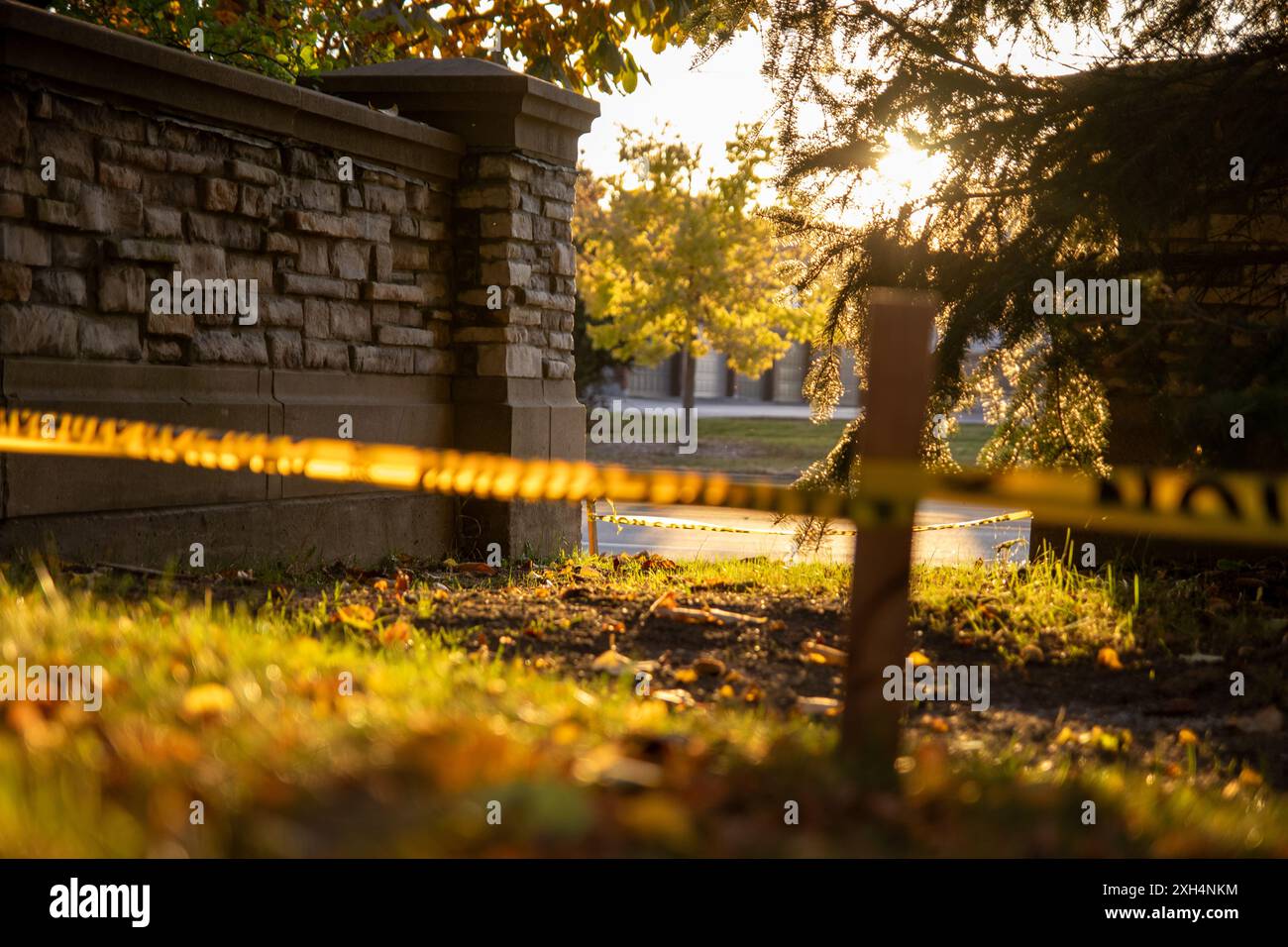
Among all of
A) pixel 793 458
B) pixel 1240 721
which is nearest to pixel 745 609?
pixel 1240 721

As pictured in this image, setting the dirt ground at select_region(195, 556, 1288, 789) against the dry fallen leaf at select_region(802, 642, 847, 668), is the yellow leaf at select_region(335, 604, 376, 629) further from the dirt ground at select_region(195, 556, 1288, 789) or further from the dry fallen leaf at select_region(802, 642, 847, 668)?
the dry fallen leaf at select_region(802, 642, 847, 668)

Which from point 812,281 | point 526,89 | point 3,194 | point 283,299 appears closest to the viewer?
point 3,194

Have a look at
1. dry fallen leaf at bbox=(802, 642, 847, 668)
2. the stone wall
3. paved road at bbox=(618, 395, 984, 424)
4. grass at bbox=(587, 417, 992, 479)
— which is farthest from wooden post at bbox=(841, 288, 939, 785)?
paved road at bbox=(618, 395, 984, 424)

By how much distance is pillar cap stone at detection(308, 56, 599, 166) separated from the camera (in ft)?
30.5

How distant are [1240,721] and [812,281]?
328 cm

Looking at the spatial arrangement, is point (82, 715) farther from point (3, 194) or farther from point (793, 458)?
point (793, 458)

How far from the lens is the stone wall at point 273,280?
6516mm

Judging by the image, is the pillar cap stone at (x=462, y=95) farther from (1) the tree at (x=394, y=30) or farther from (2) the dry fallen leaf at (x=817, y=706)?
(2) the dry fallen leaf at (x=817, y=706)

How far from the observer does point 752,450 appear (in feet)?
101

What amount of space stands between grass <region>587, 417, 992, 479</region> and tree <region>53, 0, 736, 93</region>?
12.2 meters

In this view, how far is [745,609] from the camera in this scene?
636 cm

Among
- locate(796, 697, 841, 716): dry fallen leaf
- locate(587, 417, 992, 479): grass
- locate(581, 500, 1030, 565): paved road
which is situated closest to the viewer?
locate(796, 697, 841, 716): dry fallen leaf

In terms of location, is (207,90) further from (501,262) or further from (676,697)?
(676,697)

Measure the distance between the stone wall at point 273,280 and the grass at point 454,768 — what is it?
1.80m
